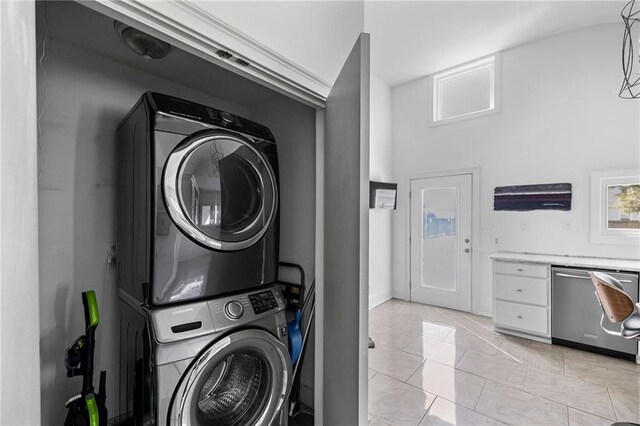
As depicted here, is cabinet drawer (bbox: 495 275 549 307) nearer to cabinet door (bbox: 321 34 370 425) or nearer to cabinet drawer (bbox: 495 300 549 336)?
cabinet drawer (bbox: 495 300 549 336)

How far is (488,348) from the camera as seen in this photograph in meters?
3.01

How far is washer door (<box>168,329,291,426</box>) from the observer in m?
1.29

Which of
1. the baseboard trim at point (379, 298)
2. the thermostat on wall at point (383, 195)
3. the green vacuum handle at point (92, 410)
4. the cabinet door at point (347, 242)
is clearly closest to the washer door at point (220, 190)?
the cabinet door at point (347, 242)

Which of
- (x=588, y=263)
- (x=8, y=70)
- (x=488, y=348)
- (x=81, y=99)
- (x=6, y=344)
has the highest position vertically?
(x=81, y=99)

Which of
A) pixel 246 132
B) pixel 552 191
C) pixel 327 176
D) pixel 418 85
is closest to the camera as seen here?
pixel 246 132

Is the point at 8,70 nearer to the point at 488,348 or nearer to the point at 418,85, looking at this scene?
the point at 488,348

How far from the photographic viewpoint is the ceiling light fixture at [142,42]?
4.31 feet

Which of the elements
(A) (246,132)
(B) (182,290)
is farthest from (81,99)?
(B) (182,290)

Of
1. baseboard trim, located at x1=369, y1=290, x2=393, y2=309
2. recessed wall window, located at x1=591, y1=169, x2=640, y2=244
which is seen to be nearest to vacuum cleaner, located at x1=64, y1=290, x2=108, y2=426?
baseboard trim, located at x1=369, y1=290, x2=393, y2=309

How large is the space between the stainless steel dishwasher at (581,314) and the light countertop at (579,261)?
2.5 inches

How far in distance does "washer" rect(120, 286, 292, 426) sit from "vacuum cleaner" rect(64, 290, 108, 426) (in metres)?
0.13

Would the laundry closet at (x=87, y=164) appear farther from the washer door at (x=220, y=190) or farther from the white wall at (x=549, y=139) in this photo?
the white wall at (x=549, y=139)

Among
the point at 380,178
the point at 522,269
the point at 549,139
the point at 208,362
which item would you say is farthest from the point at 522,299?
the point at 208,362

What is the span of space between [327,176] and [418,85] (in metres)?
4.08
